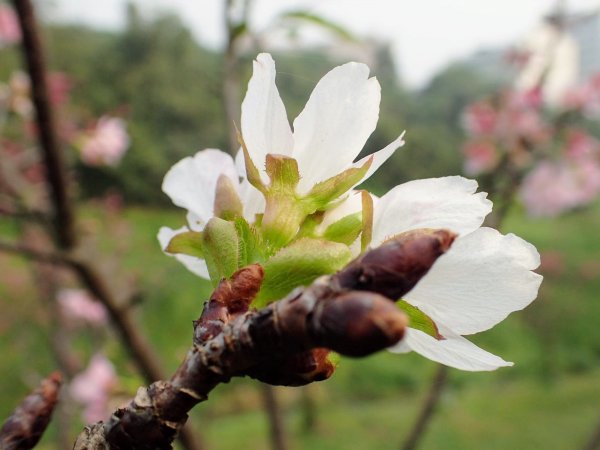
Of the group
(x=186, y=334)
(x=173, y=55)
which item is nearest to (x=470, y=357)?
(x=186, y=334)

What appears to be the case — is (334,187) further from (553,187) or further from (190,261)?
(553,187)

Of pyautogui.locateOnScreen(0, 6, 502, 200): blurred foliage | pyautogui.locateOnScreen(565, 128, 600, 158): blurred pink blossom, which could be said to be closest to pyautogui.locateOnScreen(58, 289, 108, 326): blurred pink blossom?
pyautogui.locateOnScreen(0, 6, 502, 200): blurred foliage

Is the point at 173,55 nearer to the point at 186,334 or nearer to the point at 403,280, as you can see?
the point at 186,334

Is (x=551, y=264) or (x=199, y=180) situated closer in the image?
(x=199, y=180)

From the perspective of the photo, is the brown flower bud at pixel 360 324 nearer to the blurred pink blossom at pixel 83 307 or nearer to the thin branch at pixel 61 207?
the thin branch at pixel 61 207

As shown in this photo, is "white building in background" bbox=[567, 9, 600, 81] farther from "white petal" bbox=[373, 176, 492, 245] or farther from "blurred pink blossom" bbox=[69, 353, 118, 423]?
"blurred pink blossom" bbox=[69, 353, 118, 423]

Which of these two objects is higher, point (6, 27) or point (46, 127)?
point (6, 27)

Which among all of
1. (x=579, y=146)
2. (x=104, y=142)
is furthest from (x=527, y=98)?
(x=104, y=142)
